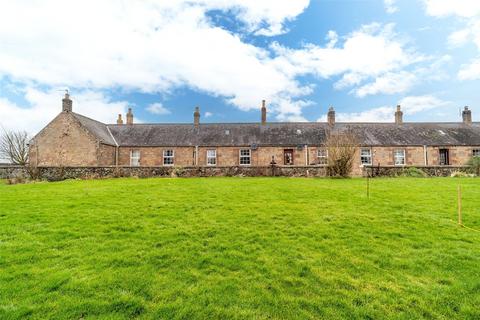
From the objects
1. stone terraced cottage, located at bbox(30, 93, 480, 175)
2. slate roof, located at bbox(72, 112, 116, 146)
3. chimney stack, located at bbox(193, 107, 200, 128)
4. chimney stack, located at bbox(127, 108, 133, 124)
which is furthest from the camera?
chimney stack, located at bbox(127, 108, 133, 124)

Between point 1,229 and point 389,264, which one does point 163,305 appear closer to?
point 389,264

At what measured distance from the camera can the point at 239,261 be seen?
15.3 ft

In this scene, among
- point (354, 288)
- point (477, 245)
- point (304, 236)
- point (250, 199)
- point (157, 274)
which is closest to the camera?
point (354, 288)

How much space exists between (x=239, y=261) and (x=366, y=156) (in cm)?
2543

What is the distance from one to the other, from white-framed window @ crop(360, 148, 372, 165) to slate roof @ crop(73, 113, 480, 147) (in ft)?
2.15

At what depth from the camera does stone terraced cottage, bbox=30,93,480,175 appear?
956 inches

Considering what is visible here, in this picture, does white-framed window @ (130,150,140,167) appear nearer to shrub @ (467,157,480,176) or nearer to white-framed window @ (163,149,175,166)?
white-framed window @ (163,149,175,166)

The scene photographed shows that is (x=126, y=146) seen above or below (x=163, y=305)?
above

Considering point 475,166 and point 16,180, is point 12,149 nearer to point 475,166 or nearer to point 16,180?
point 16,180

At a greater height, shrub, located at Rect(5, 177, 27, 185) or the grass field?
shrub, located at Rect(5, 177, 27, 185)

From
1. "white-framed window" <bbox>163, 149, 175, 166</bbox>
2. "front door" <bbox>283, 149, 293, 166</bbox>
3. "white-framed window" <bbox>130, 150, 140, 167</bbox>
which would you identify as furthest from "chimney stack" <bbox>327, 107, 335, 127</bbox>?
"white-framed window" <bbox>130, 150, 140, 167</bbox>

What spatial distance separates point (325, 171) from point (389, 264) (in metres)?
13.1

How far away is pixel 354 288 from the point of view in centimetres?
391

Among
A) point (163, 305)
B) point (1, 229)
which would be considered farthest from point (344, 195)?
point (1, 229)
